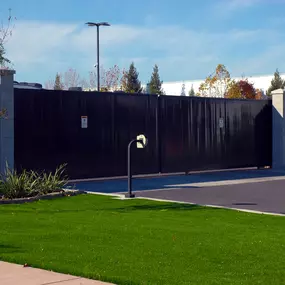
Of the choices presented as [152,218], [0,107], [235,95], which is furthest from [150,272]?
[235,95]

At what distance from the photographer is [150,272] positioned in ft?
23.5

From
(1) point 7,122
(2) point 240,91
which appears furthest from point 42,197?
(2) point 240,91

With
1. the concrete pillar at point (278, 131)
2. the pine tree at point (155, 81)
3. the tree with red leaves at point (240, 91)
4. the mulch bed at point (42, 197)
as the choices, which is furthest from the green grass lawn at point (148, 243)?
the pine tree at point (155, 81)

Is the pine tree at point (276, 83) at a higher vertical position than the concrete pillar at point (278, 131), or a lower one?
higher

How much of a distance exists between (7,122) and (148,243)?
10.3m

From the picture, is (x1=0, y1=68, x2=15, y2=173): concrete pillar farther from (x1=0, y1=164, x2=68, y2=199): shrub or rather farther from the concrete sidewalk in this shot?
the concrete sidewalk

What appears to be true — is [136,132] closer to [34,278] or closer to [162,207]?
[162,207]

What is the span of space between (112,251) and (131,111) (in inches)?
529

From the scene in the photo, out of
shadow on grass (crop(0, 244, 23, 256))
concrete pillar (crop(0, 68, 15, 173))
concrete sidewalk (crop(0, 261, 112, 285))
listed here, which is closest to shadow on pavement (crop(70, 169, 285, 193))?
concrete pillar (crop(0, 68, 15, 173))

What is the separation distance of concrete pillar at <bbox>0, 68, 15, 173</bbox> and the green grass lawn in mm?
5070

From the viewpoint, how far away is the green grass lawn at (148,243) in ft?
23.5

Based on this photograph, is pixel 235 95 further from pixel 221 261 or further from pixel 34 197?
pixel 221 261

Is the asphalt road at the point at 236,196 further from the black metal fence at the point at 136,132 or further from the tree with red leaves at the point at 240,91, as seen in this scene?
the tree with red leaves at the point at 240,91

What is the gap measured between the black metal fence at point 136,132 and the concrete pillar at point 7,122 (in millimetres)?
340
